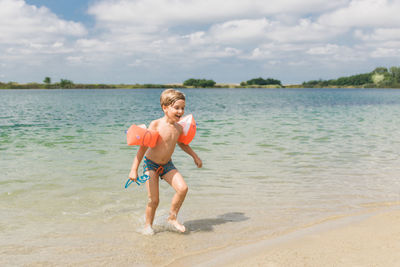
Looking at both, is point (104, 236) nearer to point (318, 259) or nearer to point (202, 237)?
point (202, 237)

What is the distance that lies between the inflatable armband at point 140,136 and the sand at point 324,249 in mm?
1453

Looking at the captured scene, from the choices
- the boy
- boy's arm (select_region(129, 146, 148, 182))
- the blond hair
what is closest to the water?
the boy

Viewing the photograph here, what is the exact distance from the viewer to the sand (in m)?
3.45

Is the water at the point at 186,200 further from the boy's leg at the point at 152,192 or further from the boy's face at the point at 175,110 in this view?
the boy's face at the point at 175,110

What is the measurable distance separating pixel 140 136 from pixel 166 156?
1.63 feet

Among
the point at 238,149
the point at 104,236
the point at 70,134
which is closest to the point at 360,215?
the point at 104,236

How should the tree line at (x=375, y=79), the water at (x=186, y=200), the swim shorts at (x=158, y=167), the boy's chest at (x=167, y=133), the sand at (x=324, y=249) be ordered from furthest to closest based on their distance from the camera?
1. the tree line at (x=375, y=79)
2. the swim shorts at (x=158, y=167)
3. the boy's chest at (x=167, y=133)
4. the water at (x=186, y=200)
5. the sand at (x=324, y=249)

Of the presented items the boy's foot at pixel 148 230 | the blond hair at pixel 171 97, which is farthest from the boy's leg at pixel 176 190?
the blond hair at pixel 171 97

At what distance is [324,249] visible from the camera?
3.74 metres

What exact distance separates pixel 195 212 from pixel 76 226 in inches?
70.3

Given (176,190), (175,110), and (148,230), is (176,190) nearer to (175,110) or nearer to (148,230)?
(148,230)

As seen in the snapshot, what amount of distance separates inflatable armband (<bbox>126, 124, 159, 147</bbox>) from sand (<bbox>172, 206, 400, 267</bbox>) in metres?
1.45

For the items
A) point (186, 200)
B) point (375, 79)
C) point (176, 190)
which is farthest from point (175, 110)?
point (375, 79)

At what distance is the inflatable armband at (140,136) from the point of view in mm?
4168
